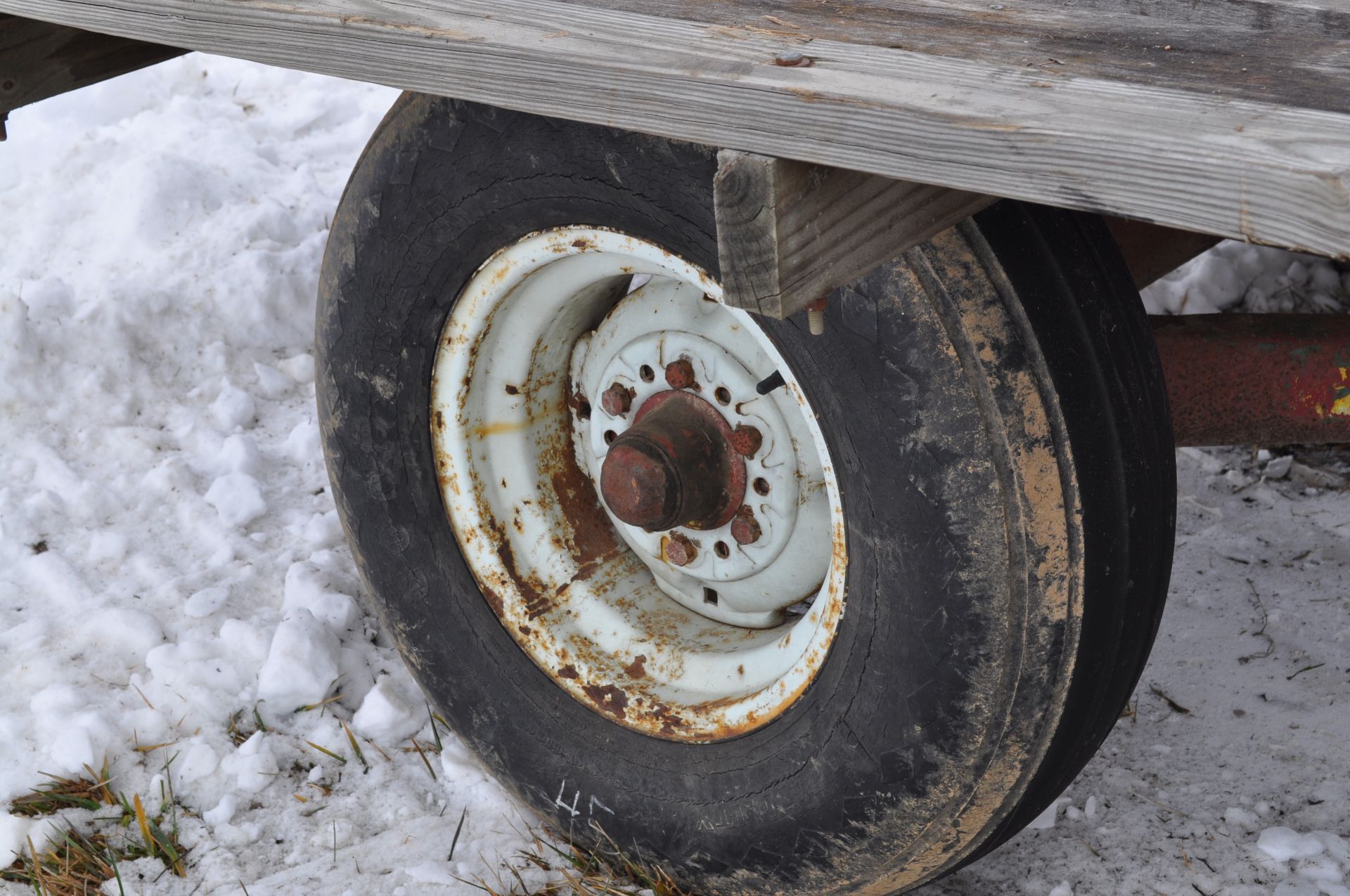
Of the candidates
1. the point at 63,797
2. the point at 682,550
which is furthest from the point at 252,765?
the point at 682,550

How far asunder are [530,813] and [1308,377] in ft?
4.68

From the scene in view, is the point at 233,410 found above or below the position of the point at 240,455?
above

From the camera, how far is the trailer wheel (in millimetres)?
1399

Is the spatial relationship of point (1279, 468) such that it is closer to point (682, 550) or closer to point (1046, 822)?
point (1046, 822)

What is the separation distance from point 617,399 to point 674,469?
0.22 meters

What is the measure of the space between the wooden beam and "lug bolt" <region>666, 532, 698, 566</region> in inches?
32.9

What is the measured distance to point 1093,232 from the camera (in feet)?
4.87

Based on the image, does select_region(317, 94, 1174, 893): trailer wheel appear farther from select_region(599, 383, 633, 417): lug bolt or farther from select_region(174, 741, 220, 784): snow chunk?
select_region(174, 741, 220, 784): snow chunk

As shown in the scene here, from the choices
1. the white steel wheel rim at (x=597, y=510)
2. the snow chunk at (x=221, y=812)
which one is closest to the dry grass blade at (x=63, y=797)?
the snow chunk at (x=221, y=812)

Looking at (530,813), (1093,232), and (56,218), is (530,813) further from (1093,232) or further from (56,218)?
(56,218)

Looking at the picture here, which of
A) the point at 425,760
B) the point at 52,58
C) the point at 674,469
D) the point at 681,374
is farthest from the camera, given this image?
the point at 425,760

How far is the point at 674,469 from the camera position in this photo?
175 centimetres

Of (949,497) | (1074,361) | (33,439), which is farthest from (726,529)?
(33,439)

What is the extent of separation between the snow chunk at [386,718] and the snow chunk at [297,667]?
0.10 m
